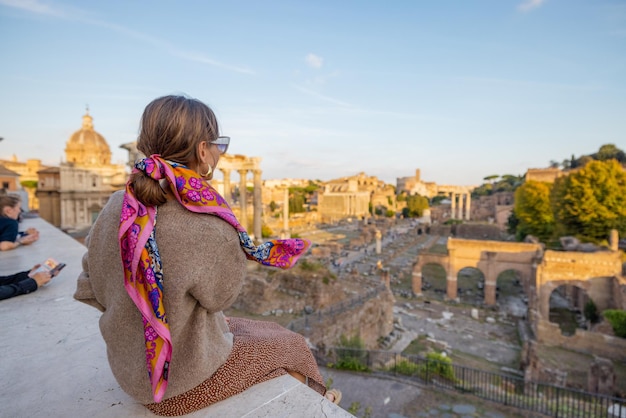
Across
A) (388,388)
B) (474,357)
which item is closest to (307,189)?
(474,357)

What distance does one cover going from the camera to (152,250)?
4.48ft

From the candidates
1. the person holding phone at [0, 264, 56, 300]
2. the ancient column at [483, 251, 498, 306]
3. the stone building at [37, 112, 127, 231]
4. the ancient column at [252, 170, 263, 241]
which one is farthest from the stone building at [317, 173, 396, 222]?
the person holding phone at [0, 264, 56, 300]

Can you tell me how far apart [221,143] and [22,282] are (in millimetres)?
3200

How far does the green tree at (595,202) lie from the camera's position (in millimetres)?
22344

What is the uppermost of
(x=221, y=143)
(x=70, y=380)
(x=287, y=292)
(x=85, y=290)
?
(x=221, y=143)

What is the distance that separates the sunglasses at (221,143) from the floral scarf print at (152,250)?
8.4 inches

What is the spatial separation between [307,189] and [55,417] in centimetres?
9692

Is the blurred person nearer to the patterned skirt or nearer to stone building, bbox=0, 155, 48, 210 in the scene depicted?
the patterned skirt

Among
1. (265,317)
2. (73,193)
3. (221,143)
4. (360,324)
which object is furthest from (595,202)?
(73,193)

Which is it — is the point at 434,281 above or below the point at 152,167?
below

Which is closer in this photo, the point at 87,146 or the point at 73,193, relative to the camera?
the point at 73,193

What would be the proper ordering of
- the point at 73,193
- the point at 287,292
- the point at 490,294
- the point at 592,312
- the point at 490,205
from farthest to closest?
the point at 490,205
the point at 73,193
the point at 490,294
the point at 592,312
the point at 287,292

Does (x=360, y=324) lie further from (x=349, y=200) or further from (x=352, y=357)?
(x=349, y=200)

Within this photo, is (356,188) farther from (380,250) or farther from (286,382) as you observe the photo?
(286,382)
